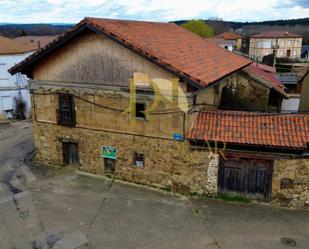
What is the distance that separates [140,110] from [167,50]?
288 centimetres

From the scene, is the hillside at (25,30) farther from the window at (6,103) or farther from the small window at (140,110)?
the small window at (140,110)

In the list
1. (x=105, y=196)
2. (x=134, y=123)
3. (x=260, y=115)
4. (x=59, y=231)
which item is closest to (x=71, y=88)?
(x=134, y=123)

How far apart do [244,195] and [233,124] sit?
9.80ft

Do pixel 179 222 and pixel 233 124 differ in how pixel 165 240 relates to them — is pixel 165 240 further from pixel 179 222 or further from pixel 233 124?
pixel 233 124

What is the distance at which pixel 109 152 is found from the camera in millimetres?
15633

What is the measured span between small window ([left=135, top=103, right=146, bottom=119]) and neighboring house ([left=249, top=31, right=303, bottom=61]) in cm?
7430

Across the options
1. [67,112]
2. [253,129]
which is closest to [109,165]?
[67,112]

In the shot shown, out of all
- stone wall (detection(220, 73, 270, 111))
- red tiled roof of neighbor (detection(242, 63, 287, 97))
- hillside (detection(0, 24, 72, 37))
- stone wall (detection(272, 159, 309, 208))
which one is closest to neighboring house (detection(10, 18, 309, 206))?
stone wall (detection(272, 159, 309, 208))

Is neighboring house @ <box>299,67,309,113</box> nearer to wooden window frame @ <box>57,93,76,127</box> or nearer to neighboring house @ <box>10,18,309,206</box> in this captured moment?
neighboring house @ <box>10,18,309,206</box>

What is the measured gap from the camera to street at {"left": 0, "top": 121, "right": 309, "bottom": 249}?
1132 centimetres

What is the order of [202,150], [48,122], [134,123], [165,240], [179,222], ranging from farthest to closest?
[48,122]
[134,123]
[202,150]
[179,222]
[165,240]

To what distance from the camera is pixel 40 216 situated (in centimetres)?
1284

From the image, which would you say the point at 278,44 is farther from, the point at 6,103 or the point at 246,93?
the point at 6,103

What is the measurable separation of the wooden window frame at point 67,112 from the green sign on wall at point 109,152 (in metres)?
2.03
